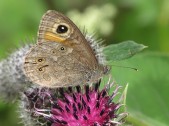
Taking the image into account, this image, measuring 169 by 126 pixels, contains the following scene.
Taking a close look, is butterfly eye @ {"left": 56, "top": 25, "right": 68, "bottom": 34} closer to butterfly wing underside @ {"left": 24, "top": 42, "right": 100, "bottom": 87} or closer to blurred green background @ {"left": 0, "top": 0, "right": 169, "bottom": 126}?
butterfly wing underside @ {"left": 24, "top": 42, "right": 100, "bottom": 87}

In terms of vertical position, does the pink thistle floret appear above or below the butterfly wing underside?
below

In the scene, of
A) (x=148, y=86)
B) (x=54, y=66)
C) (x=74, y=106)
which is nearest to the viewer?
(x=74, y=106)

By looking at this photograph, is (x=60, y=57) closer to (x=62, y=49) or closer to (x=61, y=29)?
(x=62, y=49)

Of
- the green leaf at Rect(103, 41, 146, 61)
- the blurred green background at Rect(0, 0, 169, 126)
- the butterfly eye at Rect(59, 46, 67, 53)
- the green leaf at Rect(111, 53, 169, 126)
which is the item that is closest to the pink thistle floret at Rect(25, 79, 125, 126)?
the butterfly eye at Rect(59, 46, 67, 53)

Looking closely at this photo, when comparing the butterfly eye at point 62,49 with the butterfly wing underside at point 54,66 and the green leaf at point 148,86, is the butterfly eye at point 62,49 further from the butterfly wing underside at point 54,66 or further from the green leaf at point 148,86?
the green leaf at point 148,86

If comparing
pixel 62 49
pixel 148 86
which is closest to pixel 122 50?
pixel 62 49

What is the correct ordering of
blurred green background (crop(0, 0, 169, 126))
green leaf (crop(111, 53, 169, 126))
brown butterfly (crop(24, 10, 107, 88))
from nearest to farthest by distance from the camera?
1. brown butterfly (crop(24, 10, 107, 88))
2. green leaf (crop(111, 53, 169, 126))
3. blurred green background (crop(0, 0, 169, 126))

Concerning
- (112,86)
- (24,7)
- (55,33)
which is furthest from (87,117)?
(24,7)

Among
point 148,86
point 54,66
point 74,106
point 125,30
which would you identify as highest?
point 125,30
